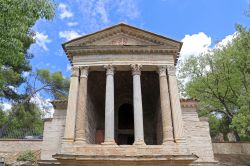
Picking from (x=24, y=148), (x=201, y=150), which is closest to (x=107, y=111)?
(x=201, y=150)

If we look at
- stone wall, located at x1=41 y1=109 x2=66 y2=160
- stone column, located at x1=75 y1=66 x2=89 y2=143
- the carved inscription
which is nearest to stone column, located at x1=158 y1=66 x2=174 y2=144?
the carved inscription

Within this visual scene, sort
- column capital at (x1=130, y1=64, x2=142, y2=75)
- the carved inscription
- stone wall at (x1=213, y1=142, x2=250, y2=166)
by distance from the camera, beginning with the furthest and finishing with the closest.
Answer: stone wall at (x1=213, y1=142, x2=250, y2=166) → the carved inscription → column capital at (x1=130, y1=64, x2=142, y2=75)

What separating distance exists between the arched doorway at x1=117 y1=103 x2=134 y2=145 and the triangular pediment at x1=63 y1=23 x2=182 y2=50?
21.4 ft

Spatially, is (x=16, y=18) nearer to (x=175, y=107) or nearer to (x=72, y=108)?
(x=72, y=108)

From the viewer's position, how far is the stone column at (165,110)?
1443cm

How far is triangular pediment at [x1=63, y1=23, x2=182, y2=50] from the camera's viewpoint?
55.0ft

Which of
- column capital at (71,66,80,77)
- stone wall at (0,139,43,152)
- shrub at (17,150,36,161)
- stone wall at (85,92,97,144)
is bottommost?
shrub at (17,150,36,161)

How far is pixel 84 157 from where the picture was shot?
44.2 ft

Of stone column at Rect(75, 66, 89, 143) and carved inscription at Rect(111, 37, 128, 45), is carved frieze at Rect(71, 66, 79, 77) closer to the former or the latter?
stone column at Rect(75, 66, 89, 143)

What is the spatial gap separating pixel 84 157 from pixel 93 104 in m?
6.88

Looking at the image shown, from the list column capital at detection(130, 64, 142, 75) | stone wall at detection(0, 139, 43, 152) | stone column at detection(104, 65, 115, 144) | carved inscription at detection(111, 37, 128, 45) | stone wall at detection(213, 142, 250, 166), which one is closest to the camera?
stone column at detection(104, 65, 115, 144)

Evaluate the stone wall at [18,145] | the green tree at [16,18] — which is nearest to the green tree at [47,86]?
the stone wall at [18,145]

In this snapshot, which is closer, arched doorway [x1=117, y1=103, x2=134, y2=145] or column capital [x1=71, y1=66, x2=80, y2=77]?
column capital [x1=71, y1=66, x2=80, y2=77]

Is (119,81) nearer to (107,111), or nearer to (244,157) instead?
(107,111)
